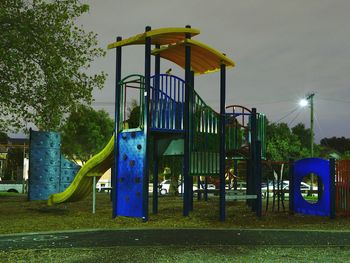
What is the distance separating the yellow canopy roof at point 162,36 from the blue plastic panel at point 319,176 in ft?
16.9

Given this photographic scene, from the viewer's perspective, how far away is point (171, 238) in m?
9.31

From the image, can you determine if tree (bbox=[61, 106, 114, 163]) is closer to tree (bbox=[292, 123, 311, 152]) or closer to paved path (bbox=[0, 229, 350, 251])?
paved path (bbox=[0, 229, 350, 251])

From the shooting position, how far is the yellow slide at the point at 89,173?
48.5ft

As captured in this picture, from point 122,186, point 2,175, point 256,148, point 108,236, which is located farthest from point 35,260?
point 2,175

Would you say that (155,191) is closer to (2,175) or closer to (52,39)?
(52,39)

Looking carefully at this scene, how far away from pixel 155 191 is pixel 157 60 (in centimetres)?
390

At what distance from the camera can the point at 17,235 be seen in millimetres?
9875

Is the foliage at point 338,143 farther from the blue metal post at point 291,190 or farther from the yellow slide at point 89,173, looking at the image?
the yellow slide at point 89,173

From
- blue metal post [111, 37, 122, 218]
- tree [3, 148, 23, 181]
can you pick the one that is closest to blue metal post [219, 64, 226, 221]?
blue metal post [111, 37, 122, 218]

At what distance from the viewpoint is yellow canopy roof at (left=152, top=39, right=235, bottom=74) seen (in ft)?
45.9

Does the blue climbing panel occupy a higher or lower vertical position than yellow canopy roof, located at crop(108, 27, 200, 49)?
lower

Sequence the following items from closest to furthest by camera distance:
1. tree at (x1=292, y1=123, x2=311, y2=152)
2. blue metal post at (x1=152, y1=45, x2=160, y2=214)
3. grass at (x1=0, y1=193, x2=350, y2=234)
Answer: grass at (x1=0, y1=193, x2=350, y2=234)
blue metal post at (x1=152, y1=45, x2=160, y2=214)
tree at (x1=292, y1=123, x2=311, y2=152)

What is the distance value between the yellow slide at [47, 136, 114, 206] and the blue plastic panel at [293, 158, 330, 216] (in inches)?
224

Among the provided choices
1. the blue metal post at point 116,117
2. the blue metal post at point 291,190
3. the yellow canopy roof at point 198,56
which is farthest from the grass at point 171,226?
the yellow canopy roof at point 198,56
